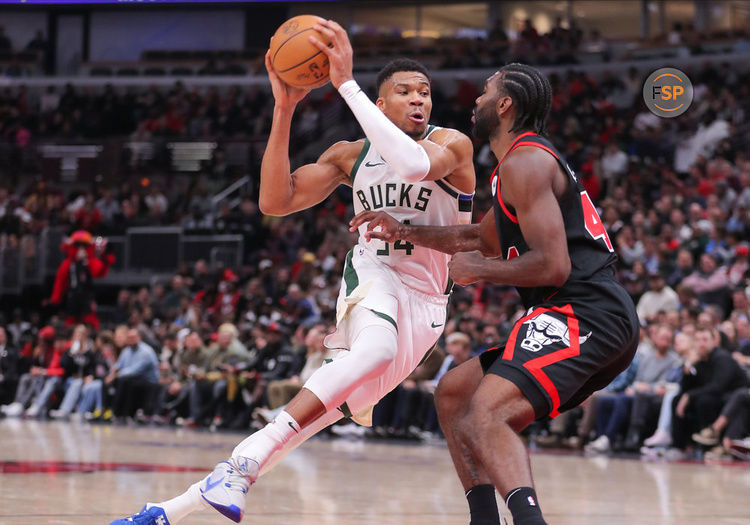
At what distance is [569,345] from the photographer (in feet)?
12.7

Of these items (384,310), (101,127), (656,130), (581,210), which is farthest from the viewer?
(101,127)

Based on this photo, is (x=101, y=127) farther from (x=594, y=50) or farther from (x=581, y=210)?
(x=581, y=210)

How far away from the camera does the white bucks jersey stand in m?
5.03

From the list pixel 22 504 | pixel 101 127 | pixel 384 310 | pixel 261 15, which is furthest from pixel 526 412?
pixel 261 15

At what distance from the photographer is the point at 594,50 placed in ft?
77.4

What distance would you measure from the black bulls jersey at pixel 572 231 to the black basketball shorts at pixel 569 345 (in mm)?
64

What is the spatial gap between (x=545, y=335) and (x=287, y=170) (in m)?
1.68

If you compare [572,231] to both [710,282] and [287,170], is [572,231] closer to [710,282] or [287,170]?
[287,170]

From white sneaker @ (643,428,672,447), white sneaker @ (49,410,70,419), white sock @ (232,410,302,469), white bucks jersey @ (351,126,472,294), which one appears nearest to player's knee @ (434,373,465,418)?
white sock @ (232,410,302,469)

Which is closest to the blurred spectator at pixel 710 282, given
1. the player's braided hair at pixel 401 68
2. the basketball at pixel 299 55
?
the player's braided hair at pixel 401 68

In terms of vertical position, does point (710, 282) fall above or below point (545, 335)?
below

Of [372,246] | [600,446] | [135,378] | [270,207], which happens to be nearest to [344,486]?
[372,246]

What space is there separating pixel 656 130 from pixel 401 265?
601 inches

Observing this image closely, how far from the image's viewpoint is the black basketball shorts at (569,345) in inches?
→ 150
